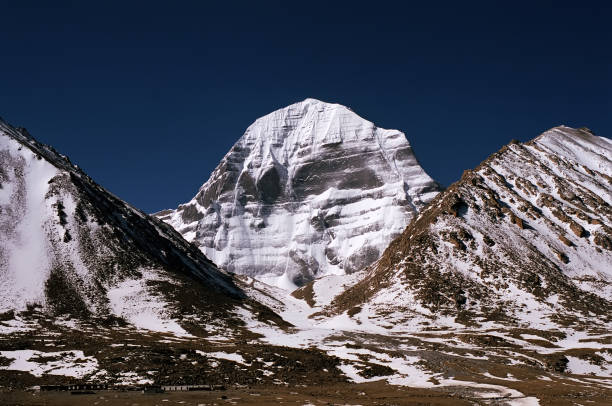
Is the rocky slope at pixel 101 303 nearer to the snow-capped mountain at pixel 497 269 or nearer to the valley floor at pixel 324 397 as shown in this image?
the valley floor at pixel 324 397

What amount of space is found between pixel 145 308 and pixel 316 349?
180 feet

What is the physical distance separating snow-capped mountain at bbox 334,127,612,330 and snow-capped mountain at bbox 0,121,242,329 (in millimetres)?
59076

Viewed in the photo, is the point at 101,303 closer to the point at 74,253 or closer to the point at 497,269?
the point at 74,253

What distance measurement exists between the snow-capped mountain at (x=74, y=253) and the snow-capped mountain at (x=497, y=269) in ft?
194

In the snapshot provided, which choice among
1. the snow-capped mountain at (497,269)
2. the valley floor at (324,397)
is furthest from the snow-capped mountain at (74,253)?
the valley floor at (324,397)

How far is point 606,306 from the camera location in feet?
458

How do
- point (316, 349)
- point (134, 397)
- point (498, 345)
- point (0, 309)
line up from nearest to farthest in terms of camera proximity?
point (134, 397)
point (316, 349)
point (498, 345)
point (0, 309)

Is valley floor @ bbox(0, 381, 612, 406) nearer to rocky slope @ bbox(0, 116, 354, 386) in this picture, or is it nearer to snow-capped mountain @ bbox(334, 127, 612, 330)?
rocky slope @ bbox(0, 116, 354, 386)

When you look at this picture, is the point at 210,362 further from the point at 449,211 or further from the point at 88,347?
the point at 449,211

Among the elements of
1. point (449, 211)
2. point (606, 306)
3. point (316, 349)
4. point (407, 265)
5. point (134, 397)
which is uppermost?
point (449, 211)

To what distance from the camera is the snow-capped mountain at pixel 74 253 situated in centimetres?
12181

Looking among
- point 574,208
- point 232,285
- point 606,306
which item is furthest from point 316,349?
point 574,208

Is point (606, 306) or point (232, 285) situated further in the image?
point (232, 285)

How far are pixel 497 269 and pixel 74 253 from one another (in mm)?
124781
